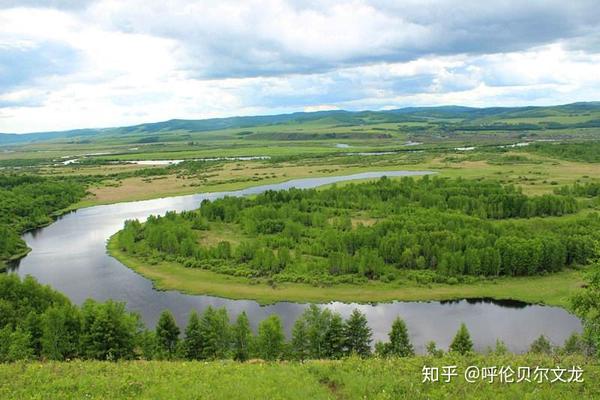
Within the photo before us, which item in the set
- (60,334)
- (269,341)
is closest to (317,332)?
(269,341)

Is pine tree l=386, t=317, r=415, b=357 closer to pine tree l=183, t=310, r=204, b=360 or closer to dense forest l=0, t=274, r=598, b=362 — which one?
dense forest l=0, t=274, r=598, b=362

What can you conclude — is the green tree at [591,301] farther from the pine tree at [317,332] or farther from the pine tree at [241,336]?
the pine tree at [241,336]

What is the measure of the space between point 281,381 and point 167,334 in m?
21.9

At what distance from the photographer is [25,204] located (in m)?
121

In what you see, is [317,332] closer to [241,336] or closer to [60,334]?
[241,336]

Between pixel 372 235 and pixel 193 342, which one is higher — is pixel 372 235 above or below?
above

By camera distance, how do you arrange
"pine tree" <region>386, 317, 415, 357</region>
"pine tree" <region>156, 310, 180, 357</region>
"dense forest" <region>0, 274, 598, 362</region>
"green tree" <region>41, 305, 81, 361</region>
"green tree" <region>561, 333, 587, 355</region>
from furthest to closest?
"pine tree" <region>156, 310, 180, 357</region>, "pine tree" <region>386, 317, 415, 357</region>, "dense forest" <region>0, 274, 598, 362</region>, "green tree" <region>41, 305, 81, 361</region>, "green tree" <region>561, 333, 587, 355</region>

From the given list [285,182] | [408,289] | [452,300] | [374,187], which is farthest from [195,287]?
[285,182]

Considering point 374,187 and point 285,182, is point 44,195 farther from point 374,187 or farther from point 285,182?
point 374,187

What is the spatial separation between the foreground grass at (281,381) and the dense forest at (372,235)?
137 ft

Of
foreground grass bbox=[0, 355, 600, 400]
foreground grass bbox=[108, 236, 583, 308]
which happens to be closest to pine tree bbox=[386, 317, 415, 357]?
foreground grass bbox=[0, 355, 600, 400]

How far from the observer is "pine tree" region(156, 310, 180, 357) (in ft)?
135

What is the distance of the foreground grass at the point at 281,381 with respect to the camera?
Result: 20.6 meters

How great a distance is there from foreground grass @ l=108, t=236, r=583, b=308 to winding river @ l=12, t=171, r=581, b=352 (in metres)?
1.39
